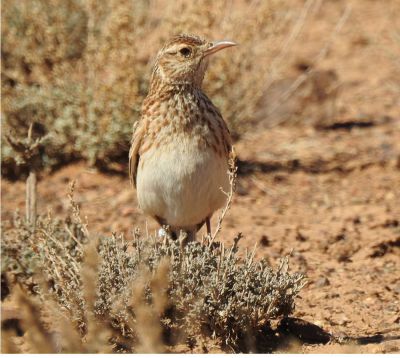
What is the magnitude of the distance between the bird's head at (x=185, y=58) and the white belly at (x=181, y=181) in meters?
0.47

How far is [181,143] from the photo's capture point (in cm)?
518

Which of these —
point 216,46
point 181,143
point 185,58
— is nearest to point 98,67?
point 185,58

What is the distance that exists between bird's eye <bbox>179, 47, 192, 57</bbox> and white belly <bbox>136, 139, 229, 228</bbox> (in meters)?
0.58

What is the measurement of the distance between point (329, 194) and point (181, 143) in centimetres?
301

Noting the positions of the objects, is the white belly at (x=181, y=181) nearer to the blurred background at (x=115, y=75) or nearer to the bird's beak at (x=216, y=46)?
the bird's beak at (x=216, y=46)

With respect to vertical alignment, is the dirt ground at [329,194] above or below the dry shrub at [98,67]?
below

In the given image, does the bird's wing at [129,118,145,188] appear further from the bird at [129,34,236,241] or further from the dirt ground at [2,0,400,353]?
the dirt ground at [2,0,400,353]

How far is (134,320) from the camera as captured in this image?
4520 millimetres

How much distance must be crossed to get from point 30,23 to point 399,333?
16.8ft

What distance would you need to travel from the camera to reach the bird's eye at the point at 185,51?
538cm

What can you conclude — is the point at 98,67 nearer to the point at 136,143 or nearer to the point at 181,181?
the point at 136,143

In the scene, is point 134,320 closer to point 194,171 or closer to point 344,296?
point 194,171

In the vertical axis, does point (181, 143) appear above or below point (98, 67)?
above

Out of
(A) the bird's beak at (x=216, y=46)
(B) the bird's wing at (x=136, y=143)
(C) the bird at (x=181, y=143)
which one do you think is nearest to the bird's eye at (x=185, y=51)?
(C) the bird at (x=181, y=143)
